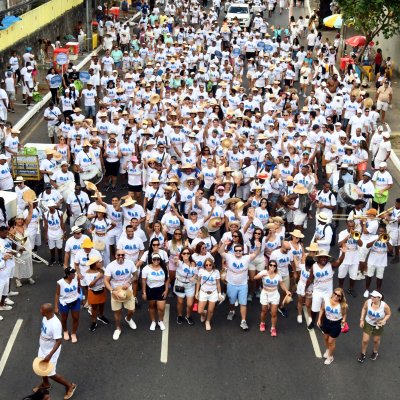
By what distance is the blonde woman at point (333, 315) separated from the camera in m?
9.85

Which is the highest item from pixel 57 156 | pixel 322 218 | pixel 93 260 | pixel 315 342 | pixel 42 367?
pixel 322 218

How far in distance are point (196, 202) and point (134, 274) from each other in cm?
228

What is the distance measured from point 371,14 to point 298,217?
16.2 m

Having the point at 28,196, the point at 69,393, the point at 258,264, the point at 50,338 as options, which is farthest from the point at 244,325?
the point at 28,196

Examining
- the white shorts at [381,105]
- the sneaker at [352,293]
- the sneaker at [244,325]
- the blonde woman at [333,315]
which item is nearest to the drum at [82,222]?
the sneaker at [244,325]

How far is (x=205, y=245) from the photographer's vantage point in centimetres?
1120

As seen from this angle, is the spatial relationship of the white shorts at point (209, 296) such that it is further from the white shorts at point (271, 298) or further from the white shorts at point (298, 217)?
the white shorts at point (298, 217)

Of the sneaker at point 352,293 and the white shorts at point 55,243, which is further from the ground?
the white shorts at point 55,243

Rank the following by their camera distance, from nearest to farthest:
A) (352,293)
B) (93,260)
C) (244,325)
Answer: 1. (93,260)
2. (244,325)
3. (352,293)

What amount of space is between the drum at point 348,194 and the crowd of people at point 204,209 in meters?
0.03

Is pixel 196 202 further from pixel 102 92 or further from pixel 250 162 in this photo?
pixel 102 92

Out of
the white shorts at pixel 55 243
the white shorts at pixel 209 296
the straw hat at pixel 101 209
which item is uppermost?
the straw hat at pixel 101 209

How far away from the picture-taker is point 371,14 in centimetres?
2692

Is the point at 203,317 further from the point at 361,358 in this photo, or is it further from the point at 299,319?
the point at 361,358
